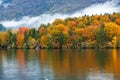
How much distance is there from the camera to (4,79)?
256 feet

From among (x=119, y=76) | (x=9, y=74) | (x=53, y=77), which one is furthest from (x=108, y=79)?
(x=9, y=74)

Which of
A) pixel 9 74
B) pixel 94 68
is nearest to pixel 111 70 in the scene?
pixel 94 68

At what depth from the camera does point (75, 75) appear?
3182 inches

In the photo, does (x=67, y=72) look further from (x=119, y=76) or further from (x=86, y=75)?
(x=119, y=76)

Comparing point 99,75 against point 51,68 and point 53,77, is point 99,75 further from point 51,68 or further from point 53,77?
point 51,68

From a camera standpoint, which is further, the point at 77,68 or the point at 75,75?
the point at 77,68

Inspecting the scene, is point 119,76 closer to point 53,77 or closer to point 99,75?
point 99,75

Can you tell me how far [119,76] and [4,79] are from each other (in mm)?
20187

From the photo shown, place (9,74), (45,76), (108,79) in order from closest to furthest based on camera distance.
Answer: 1. (108,79)
2. (45,76)
3. (9,74)

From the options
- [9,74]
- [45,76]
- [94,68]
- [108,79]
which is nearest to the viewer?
[108,79]

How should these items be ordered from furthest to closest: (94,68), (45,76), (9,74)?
(94,68) < (9,74) < (45,76)

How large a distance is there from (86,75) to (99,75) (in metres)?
2.37

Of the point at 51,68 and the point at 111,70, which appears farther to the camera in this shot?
the point at 51,68

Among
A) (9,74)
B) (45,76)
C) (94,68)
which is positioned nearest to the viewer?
(45,76)
